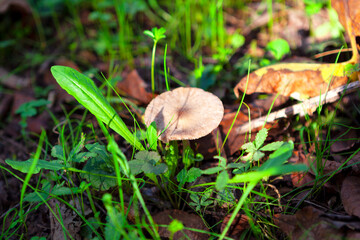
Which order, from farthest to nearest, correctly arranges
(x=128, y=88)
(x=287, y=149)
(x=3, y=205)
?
(x=128, y=88) < (x=3, y=205) < (x=287, y=149)

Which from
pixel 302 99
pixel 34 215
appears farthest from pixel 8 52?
pixel 302 99

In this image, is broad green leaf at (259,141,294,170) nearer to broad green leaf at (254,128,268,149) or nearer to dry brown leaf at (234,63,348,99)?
broad green leaf at (254,128,268,149)

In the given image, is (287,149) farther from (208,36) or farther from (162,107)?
(208,36)

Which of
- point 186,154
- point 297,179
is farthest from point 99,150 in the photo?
point 297,179

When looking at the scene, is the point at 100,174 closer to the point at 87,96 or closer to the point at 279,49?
the point at 87,96

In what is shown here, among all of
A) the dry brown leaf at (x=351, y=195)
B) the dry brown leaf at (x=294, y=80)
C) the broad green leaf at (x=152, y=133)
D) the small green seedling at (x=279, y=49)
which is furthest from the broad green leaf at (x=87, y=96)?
Result: the small green seedling at (x=279, y=49)

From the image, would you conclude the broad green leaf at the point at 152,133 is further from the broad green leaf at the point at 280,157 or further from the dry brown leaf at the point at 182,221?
the broad green leaf at the point at 280,157
